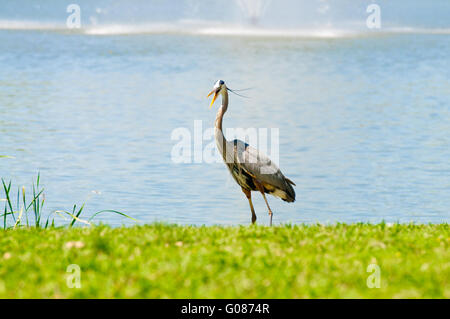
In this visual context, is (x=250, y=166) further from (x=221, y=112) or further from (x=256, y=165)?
(x=221, y=112)

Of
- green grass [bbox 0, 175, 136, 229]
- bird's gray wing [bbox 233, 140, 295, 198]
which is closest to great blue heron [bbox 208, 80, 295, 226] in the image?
bird's gray wing [bbox 233, 140, 295, 198]

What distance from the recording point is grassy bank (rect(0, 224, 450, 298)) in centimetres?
706

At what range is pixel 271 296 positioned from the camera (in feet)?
22.8

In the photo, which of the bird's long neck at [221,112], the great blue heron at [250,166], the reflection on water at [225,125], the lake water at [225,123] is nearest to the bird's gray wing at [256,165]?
the great blue heron at [250,166]

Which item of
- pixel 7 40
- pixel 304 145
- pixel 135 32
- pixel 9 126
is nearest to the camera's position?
pixel 304 145

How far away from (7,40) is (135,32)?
1308 cm

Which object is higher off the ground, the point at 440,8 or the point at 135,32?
the point at 440,8

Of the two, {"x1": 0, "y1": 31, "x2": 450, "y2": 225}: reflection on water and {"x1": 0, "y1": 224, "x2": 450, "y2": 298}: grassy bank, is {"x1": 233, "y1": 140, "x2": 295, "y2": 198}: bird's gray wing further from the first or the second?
{"x1": 0, "y1": 31, "x2": 450, "y2": 225}: reflection on water

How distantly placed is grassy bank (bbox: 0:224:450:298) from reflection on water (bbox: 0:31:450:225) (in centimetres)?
320

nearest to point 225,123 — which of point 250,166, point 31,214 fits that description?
point 31,214
